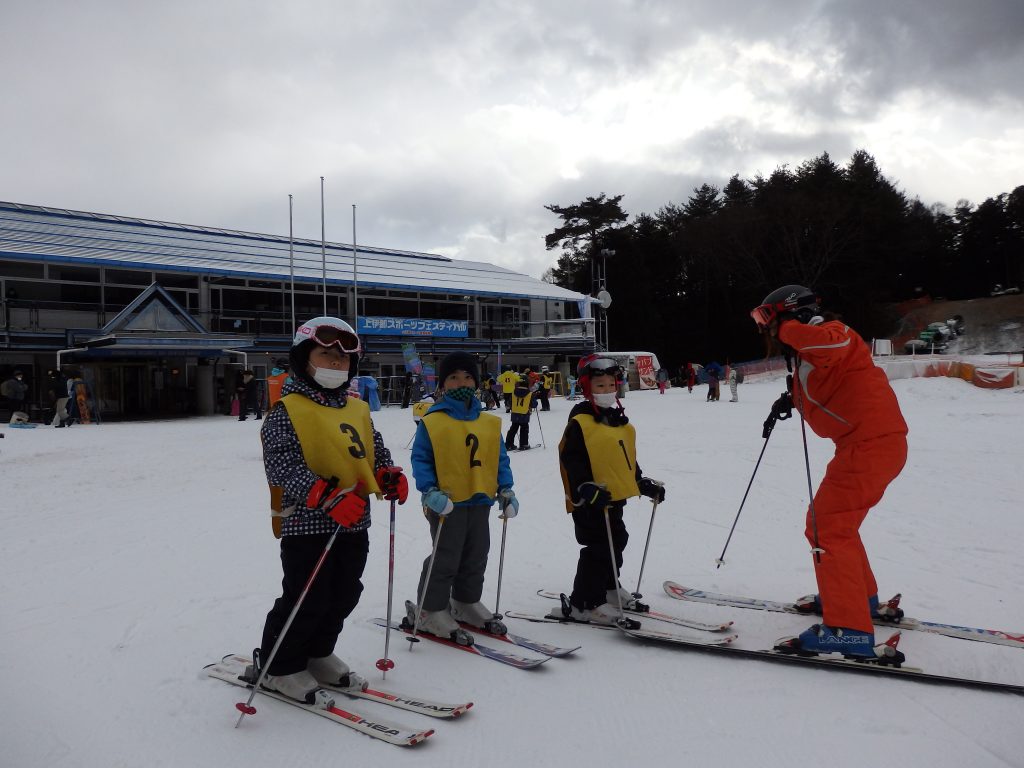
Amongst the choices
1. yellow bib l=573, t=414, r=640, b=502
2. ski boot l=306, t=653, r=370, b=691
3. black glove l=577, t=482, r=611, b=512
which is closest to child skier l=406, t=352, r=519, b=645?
black glove l=577, t=482, r=611, b=512

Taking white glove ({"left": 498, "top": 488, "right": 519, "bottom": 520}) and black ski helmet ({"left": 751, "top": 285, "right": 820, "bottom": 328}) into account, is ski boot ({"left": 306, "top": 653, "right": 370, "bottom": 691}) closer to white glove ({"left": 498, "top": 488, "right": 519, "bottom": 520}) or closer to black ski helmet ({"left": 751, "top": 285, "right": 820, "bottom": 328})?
white glove ({"left": 498, "top": 488, "right": 519, "bottom": 520})

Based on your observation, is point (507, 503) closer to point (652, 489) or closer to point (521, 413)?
point (652, 489)

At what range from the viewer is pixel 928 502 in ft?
24.2

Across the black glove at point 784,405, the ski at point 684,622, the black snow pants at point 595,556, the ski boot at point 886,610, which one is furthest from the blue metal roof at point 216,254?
the ski boot at point 886,610

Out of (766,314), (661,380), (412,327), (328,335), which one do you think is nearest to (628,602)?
(766,314)

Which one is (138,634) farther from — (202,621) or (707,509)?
(707,509)

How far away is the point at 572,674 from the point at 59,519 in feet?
19.5

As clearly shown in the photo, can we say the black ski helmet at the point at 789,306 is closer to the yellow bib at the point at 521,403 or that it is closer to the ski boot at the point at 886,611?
the ski boot at the point at 886,611

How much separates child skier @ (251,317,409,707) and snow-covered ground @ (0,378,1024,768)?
0.70 ft

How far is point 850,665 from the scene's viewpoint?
338 cm

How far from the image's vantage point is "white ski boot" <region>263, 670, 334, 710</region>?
3016mm

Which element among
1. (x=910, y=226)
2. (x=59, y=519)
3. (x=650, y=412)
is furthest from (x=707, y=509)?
(x=910, y=226)

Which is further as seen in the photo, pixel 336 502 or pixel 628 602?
pixel 628 602

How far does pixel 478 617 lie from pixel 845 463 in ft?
6.75
